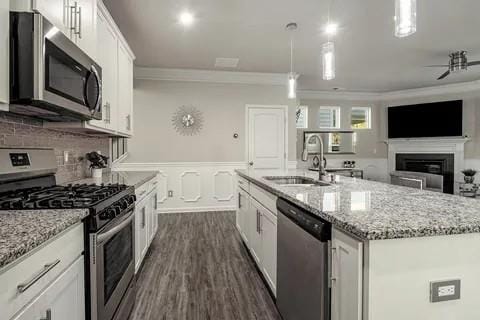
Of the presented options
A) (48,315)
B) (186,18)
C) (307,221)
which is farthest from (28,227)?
(186,18)

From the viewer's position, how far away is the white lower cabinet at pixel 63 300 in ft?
3.05

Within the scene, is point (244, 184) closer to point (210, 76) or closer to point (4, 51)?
point (4, 51)

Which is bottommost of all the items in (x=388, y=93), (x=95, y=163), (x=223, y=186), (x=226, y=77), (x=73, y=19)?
(x=223, y=186)

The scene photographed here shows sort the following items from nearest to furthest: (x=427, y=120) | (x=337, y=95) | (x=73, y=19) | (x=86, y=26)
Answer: (x=73, y=19) → (x=86, y=26) → (x=427, y=120) → (x=337, y=95)

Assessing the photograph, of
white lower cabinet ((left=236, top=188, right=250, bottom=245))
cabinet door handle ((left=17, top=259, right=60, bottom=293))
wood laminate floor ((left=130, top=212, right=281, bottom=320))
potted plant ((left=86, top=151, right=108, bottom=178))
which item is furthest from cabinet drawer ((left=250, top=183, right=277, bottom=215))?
potted plant ((left=86, top=151, right=108, bottom=178))

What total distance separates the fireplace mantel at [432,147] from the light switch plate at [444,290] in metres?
7.05

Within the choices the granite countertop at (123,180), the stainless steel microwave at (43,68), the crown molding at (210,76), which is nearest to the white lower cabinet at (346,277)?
the stainless steel microwave at (43,68)

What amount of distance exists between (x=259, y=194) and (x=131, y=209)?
1084 millimetres

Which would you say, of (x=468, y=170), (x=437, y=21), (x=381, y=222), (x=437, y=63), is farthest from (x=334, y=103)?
(x=381, y=222)

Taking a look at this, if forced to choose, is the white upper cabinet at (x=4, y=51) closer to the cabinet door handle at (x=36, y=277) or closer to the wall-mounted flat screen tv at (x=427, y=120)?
the cabinet door handle at (x=36, y=277)

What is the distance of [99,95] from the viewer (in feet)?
6.80

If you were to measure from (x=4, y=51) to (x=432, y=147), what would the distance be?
8.27 meters

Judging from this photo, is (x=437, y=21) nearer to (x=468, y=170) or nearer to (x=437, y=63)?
(x=437, y=63)

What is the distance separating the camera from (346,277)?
114 centimetres
